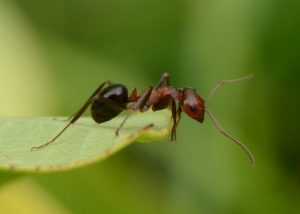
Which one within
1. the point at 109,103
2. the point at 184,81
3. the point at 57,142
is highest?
the point at 57,142

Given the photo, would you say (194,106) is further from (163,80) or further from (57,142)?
(57,142)

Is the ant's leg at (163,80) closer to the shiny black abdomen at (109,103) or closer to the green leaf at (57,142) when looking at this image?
the shiny black abdomen at (109,103)

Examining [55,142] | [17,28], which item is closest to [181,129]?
[17,28]

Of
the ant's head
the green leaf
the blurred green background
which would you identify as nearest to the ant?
the ant's head

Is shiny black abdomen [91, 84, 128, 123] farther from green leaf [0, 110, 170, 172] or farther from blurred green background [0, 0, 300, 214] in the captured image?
green leaf [0, 110, 170, 172]

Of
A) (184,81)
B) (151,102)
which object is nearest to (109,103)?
(151,102)
